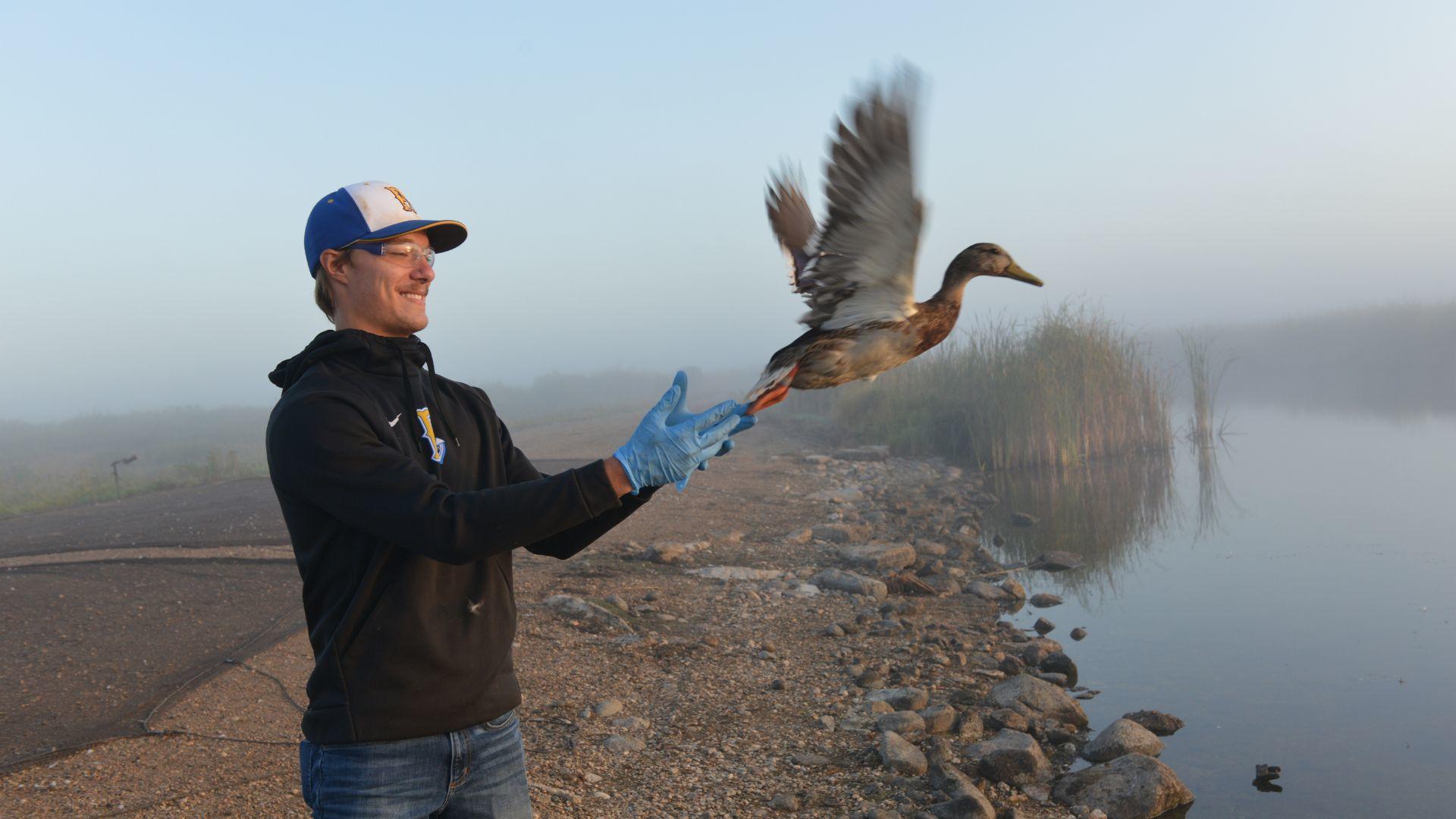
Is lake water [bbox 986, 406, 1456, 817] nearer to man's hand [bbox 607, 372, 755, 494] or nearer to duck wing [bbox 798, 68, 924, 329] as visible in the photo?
duck wing [bbox 798, 68, 924, 329]

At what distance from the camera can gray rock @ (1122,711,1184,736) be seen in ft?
17.9

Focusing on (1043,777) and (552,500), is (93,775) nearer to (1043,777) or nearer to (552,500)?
(552,500)

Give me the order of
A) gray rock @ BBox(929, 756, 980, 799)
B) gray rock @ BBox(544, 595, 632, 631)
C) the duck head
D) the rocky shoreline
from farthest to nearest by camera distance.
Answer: gray rock @ BBox(544, 595, 632, 631) → the rocky shoreline → gray rock @ BBox(929, 756, 980, 799) → the duck head

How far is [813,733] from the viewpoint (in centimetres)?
477

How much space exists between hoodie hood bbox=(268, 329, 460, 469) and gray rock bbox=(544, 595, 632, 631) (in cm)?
412

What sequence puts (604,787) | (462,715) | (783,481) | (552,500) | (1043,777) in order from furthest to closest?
1. (783,481)
2. (1043,777)
3. (604,787)
4. (462,715)
5. (552,500)

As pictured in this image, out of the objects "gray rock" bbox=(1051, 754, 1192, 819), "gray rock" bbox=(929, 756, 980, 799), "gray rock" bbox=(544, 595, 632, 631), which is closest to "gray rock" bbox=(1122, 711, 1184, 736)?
"gray rock" bbox=(1051, 754, 1192, 819)

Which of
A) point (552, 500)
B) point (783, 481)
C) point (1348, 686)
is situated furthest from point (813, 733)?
point (783, 481)

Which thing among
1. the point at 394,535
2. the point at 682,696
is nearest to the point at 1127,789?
the point at 682,696

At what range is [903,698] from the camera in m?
5.12

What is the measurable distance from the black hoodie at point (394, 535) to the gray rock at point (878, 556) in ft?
21.3

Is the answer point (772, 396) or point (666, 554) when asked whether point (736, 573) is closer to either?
point (666, 554)

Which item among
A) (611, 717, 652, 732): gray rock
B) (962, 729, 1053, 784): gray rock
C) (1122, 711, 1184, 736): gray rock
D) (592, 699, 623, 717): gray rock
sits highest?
(592, 699, 623, 717): gray rock

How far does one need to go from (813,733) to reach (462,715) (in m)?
3.18
